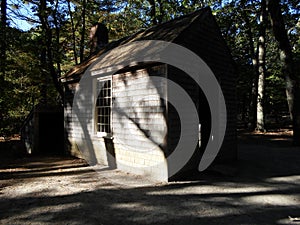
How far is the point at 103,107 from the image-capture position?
898 cm

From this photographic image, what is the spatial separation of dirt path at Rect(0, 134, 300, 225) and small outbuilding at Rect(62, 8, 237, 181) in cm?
Answer: 64

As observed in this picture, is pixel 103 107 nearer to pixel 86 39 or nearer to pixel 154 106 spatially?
pixel 154 106

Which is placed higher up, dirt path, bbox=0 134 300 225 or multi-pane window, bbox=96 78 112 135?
multi-pane window, bbox=96 78 112 135

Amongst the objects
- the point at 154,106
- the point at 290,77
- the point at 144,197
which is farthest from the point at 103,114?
the point at 290,77

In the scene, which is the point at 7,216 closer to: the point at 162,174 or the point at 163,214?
the point at 163,214

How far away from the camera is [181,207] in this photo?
4.88 metres

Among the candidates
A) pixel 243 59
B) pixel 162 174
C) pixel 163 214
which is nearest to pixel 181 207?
pixel 163 214

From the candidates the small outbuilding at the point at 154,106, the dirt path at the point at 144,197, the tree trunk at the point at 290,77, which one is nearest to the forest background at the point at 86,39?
the tree trunk at the point at 290,77

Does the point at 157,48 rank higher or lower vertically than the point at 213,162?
higher

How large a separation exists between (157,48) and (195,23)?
1695 millimetres

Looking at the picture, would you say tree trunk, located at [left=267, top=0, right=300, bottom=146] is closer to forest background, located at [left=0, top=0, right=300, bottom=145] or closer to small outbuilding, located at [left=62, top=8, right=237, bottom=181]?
forest background, located at [left=0, top=0, right=300, bottom=145]

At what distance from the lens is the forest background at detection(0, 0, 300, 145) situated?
12211 millimetres

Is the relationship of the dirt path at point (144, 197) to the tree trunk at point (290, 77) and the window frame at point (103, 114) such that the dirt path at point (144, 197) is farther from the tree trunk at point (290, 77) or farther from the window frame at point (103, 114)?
the tree trunk at point (290, 77)

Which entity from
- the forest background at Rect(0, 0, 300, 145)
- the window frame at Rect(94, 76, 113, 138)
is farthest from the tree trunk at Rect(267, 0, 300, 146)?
the window frame at Rect(94, 76, 113, 138)
